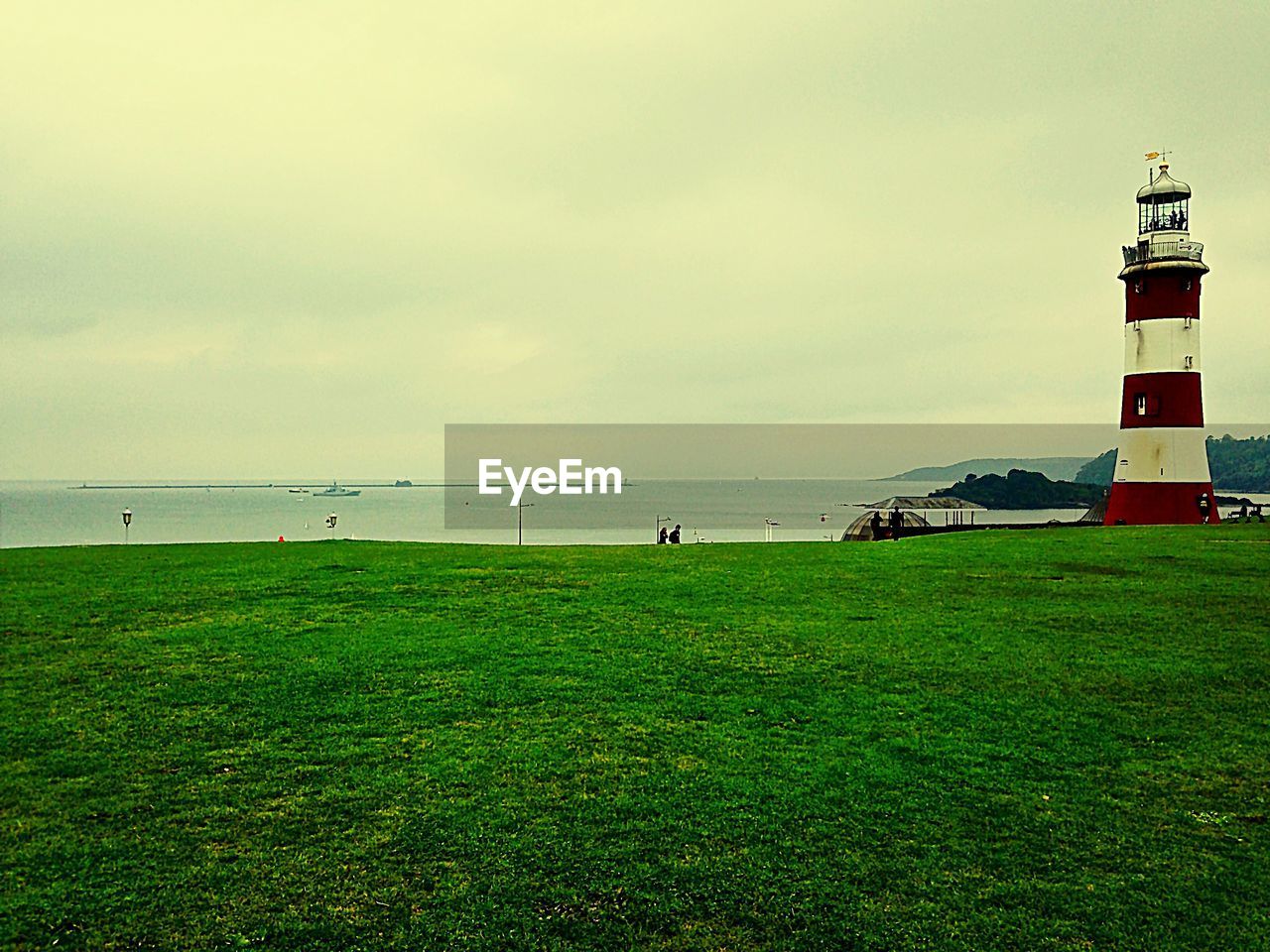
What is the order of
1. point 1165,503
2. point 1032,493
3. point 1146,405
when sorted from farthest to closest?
point 1032,493 < point 1146,405 < point 1165,503

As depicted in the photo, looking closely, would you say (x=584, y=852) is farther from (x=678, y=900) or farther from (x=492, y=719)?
(x=492, y=719)

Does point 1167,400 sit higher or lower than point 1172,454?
higher

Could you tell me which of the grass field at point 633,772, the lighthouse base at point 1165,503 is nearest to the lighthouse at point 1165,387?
the lighthouse base at point 1165,503

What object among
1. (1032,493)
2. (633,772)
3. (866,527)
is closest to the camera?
(633,772)

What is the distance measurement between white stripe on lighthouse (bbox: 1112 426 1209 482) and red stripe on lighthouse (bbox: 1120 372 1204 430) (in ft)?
1.02

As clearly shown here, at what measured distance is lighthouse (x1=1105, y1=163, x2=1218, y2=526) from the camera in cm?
3378

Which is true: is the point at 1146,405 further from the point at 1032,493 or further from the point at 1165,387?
the point at 1032,493

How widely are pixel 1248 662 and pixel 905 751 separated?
545cm

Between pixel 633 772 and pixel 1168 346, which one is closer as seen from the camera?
pixel 633 772

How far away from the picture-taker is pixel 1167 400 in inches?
1332

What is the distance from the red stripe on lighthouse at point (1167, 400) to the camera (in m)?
33.8

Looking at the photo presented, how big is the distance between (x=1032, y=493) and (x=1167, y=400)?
328 ft

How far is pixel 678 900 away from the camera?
5.46 meters

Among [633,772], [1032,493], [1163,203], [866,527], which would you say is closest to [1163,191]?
[1163,203]
